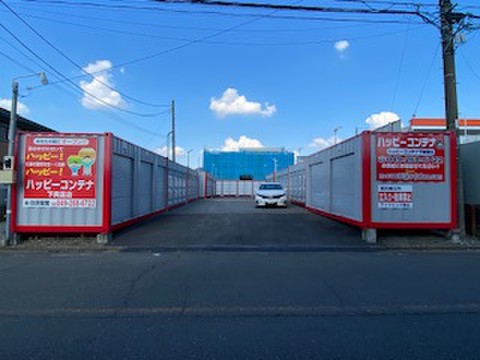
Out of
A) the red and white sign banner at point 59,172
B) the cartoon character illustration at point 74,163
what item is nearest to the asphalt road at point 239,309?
the red and white sign banner at point 59,172

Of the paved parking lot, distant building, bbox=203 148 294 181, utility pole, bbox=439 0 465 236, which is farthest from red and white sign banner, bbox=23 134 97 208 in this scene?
distant building, bbox=203 148 294 181

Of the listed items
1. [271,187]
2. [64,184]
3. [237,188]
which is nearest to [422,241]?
[64,184]

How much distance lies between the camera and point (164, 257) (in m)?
8.90

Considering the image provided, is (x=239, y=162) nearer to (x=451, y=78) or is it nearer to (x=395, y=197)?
(x=451, y=78)

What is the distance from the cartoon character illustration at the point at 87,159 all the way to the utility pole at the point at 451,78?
1093 centimetres

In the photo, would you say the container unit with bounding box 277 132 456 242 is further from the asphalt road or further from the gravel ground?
the asphalt road

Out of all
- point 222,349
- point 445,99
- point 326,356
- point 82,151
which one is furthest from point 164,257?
point 445,99

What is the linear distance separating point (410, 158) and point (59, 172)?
1055cm

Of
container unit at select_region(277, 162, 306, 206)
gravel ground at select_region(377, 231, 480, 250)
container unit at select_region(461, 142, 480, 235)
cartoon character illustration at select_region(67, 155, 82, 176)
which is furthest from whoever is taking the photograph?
container unit at select_region(277, 162, 306, 206)

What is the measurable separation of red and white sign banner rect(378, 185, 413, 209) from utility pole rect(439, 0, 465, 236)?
4.93ft

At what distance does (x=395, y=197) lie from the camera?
10.9m

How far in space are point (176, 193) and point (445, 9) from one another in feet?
57.6

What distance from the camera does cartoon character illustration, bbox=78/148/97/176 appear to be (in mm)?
10695

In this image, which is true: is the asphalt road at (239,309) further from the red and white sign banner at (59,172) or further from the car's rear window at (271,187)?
the car's rear window at (271,187)
